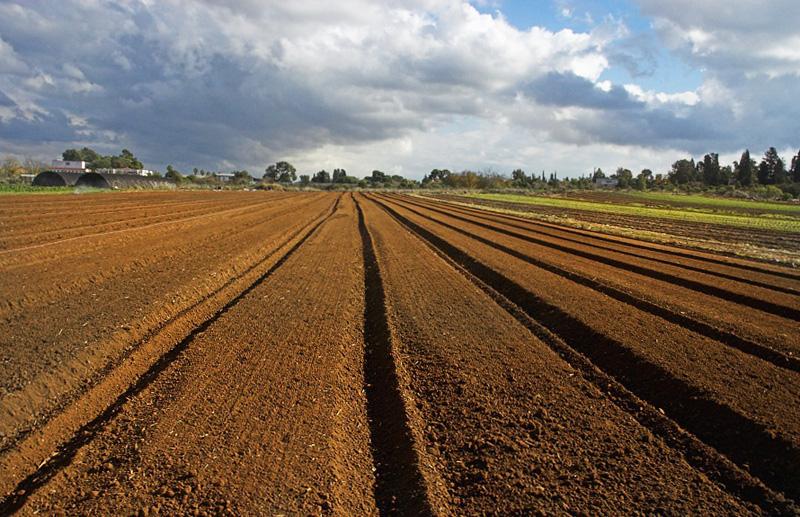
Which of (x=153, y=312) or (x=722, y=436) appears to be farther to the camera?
(x=153, y=312)

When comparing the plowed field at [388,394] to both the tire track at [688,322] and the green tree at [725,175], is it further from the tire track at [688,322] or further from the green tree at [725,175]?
the green tree at [725,175]

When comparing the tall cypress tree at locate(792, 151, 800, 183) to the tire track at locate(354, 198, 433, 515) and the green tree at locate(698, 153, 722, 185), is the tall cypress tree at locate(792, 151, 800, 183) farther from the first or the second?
the tire track at locate(354, 198, 433, 515)


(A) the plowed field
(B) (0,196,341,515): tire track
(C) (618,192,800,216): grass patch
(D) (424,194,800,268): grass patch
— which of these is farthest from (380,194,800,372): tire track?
(C) (618,192,800,216): grass patch

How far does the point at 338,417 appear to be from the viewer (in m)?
5.21

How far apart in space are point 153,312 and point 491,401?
6.06m

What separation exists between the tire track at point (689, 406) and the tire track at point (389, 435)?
297cm

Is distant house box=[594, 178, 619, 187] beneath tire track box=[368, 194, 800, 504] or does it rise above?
above

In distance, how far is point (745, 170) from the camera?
4921 inches

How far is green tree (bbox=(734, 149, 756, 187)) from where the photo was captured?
4688 inches

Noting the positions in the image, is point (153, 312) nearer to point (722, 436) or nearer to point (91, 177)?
point (722, 436)

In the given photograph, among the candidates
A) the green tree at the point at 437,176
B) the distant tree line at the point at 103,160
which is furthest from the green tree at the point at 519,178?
the distant tree line at the point at 103,160

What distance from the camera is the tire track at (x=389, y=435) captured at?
12.9ft

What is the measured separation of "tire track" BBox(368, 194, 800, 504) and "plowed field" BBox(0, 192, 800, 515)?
0.08 feet

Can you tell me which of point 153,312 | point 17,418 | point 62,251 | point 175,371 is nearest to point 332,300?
point 153,312
